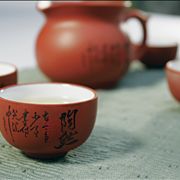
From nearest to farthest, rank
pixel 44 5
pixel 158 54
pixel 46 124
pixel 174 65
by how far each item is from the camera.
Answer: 1. pixel 46 124
2. pixel 174 65
3. pixel 44 5
4. pixel 158 54

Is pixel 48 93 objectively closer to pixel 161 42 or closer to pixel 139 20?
pixel 139 20

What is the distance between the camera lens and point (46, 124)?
0.47 meters

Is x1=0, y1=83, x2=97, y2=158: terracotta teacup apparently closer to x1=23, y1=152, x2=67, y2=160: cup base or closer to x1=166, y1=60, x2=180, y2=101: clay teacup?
x1=23, y1=152, x2=67, y2=160: cup base

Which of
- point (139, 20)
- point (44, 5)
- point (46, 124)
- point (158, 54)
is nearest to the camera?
point (46, 124)

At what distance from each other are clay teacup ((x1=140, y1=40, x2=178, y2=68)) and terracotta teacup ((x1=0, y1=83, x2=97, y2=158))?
61 centimetres

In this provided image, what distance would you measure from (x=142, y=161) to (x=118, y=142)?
0.07 m

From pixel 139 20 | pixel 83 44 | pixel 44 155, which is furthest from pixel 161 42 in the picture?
pixel 44 155

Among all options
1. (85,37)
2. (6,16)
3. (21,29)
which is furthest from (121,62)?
(6,16)

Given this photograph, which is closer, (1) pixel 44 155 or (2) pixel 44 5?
(1) pixel 44 155

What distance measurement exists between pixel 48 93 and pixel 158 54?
584mm

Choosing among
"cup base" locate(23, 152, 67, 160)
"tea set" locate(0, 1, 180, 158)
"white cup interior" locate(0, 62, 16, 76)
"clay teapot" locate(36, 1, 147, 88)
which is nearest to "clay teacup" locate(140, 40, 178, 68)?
"tea set" locate(0, 1, 180, 158)

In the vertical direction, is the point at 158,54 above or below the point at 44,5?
below

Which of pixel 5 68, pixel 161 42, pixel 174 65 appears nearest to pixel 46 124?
pixel 5 68

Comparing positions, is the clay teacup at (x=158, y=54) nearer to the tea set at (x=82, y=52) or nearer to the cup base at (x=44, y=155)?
the tea set at (x=82, y=52)
